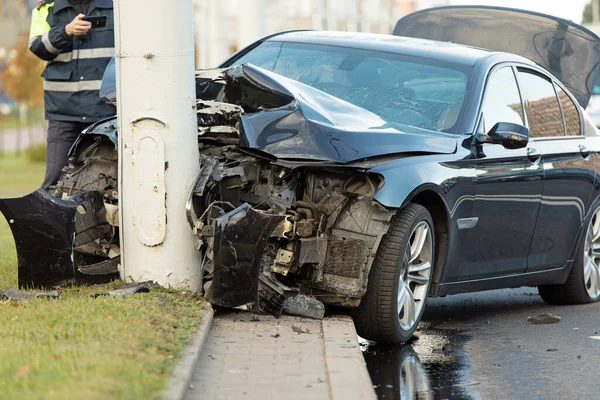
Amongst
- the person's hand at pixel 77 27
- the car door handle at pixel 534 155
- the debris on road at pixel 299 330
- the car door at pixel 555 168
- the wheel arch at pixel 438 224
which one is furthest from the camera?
the person's hand at pixel 77 27

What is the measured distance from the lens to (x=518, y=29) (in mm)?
10398

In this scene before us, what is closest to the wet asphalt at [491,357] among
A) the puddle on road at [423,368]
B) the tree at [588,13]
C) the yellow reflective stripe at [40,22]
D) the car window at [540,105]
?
the puddle on road at [423,368]

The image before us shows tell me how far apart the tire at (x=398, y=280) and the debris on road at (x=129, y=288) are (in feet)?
3.79

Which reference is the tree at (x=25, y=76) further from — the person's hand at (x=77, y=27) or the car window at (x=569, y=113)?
the car window at (x=569, y=113)

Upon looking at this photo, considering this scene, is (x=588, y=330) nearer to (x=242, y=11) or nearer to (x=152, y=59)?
(x=152, y=59)

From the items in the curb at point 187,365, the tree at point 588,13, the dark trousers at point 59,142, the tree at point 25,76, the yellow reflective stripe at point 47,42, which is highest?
the yellow reflective stripe at point 47,42

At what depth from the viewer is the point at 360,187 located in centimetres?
626

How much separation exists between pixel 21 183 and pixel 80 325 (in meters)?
16.9

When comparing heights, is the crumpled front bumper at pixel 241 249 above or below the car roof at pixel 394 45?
below

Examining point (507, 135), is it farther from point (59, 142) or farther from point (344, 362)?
point (59, 142)

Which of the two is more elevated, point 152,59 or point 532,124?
point 152,59

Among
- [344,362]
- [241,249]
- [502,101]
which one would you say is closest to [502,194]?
[502,101]

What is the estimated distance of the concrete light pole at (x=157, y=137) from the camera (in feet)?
21.3

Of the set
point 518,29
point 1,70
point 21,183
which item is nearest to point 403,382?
point 518,29
